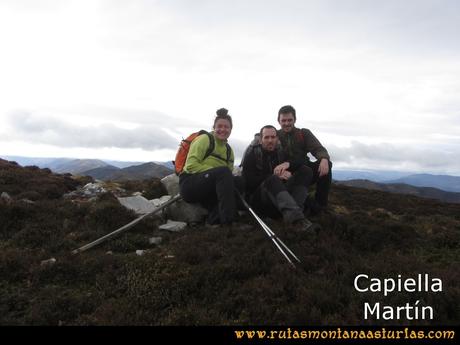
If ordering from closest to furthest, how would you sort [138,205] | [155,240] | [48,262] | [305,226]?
[48,262], [305,226], [155,240], [138,205]

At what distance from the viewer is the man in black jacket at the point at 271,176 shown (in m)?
8.23

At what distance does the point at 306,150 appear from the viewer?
9.28m

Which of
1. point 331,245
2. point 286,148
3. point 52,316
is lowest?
point 52,316

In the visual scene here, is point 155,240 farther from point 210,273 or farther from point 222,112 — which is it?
point 222,112

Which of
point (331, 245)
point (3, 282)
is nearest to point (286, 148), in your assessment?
point (331, 245)

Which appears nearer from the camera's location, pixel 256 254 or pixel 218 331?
pixel 218 331

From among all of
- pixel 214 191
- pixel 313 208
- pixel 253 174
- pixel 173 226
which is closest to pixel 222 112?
pixel 253 174

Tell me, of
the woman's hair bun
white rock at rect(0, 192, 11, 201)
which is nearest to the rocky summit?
white rock at rect(0, 192, 11, 201)

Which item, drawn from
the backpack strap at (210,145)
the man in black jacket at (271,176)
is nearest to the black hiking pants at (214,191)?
the backpack strap at (210,145)

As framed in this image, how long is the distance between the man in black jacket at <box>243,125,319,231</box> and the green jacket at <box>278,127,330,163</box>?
1.33ft

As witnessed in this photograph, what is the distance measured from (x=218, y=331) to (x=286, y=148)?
5852mm

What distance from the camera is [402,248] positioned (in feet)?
26.4

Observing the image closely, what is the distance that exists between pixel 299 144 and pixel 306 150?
27cm

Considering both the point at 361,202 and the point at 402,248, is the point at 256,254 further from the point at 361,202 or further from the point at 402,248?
the point at 361,202
